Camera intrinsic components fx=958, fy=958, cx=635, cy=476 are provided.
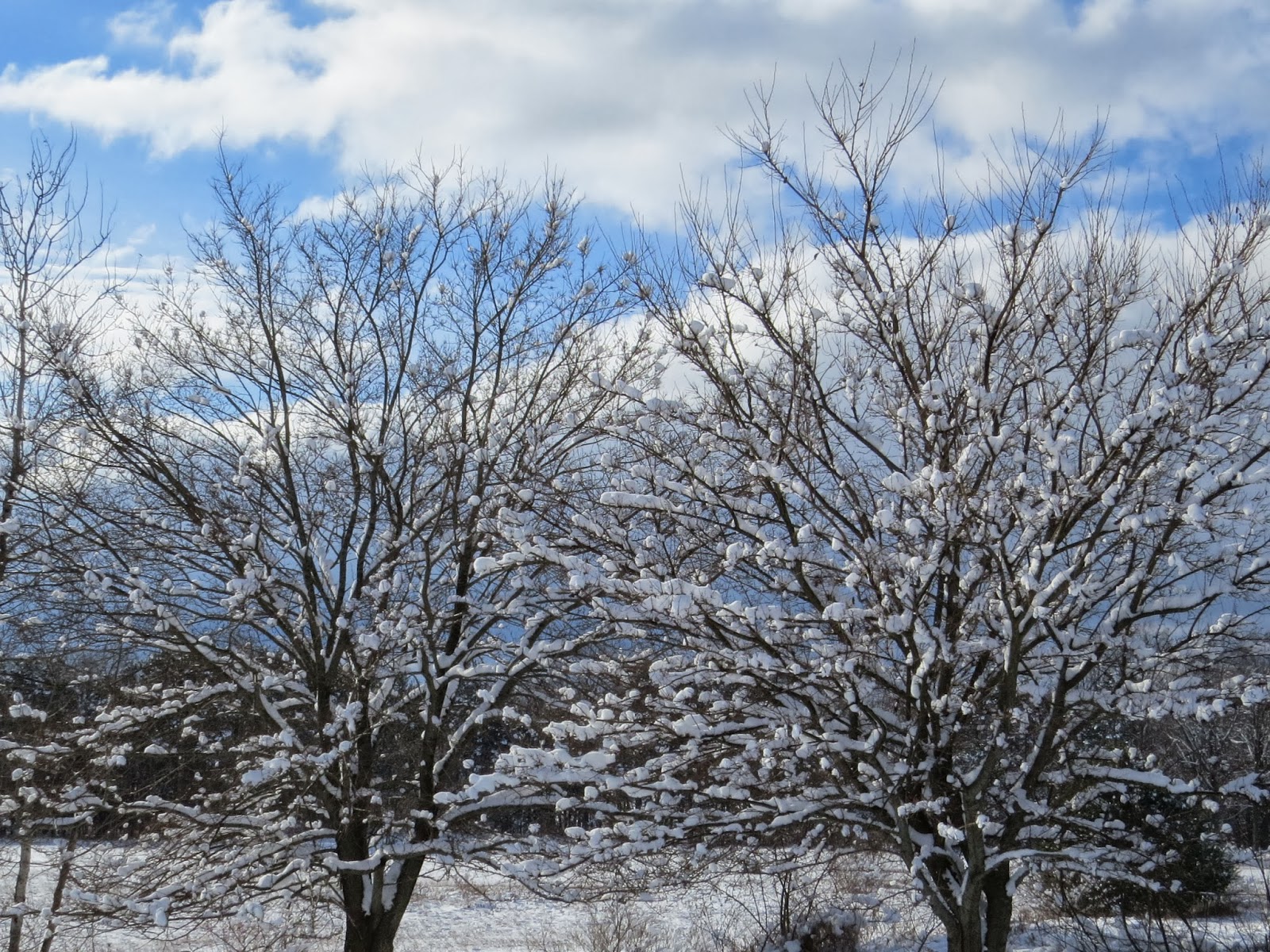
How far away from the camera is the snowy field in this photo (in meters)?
8.30

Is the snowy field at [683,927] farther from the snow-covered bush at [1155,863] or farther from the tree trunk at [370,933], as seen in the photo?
the tree trunk at [370,933]

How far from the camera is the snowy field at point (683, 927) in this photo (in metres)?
8.30

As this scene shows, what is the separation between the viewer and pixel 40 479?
27.1ft

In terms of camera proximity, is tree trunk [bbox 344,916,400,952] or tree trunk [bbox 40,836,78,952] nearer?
tree trunk [bbox 40,836,78,952]

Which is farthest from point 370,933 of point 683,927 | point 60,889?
point 683,927

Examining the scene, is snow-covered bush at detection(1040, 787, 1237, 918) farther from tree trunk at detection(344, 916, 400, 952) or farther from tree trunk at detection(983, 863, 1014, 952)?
tree trunk at detection(344, 916, 400, 952)

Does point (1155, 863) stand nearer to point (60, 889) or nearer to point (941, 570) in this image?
point (941, 570)

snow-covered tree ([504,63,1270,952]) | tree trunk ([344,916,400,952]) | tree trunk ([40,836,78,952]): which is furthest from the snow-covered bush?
tree trunk ([40,836,78,952])

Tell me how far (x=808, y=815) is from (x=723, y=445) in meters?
2.42

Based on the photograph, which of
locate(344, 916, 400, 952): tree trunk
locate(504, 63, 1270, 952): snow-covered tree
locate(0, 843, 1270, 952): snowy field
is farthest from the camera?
locate(0, 843, 1270, 952): snowy field

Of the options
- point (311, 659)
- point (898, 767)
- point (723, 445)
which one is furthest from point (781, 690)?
point (311, 659)

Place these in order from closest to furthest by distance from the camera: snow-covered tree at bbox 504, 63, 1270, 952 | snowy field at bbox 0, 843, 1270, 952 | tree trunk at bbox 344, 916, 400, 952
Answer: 1. snow-covered tree at bbox 504, 63, 1270, 952
2. tree trunk at bbox 344, 916, 400, 952
3. snowy field at bbox 0, 843, 1270, 952

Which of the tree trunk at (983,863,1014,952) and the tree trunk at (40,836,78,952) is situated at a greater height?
the tree trunk at (40,836,78,952)

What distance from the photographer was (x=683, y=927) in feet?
42.2
